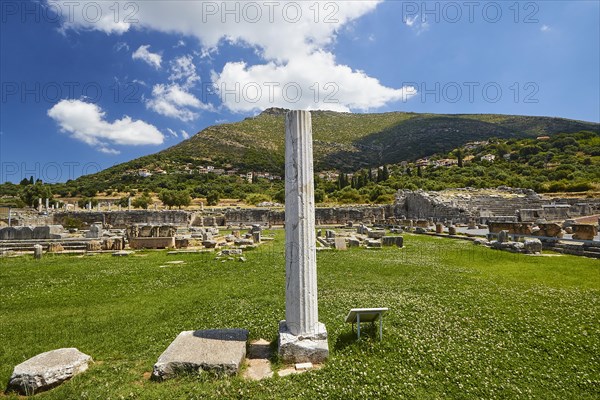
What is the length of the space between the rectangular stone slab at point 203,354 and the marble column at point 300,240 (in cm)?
77

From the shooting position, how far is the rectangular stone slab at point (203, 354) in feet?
15.3

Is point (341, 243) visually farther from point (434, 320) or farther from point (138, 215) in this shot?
point (138, 215)

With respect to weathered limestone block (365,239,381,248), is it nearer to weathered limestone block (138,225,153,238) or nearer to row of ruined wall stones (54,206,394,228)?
weathered limestone block (138,225,153,238)

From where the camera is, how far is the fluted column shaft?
5512 millimetres

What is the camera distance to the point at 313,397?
4117mm

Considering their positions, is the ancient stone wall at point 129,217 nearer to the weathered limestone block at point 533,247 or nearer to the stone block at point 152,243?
the stone block at point 152,243

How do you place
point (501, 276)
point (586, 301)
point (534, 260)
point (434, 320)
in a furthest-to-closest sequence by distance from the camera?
point (534, 260) < point (501, 276) < point (586, 301) < point (434, 320)

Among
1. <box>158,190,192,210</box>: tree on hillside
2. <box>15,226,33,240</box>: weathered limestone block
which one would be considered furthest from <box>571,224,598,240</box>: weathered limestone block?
<box>158,190,192,210</box>: tree on hillside

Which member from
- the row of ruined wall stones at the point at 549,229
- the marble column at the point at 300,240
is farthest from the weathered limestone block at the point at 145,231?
the row of ruined wall stones at the point at 549,229

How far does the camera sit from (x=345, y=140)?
113625 mm

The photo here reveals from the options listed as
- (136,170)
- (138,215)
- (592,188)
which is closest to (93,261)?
(138,215)

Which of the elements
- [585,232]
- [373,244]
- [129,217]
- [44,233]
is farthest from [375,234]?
[129,217]

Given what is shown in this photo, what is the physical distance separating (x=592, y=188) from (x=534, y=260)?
44352mm

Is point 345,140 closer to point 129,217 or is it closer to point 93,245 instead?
point 129,217
